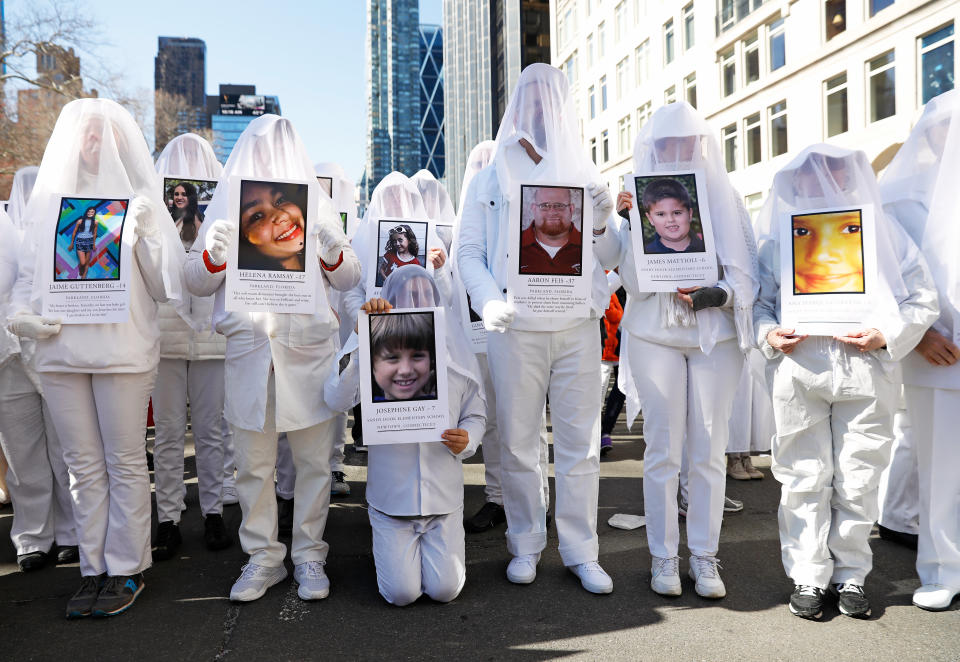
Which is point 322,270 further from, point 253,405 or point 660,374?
point 660,374

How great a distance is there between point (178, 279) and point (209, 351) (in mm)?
848

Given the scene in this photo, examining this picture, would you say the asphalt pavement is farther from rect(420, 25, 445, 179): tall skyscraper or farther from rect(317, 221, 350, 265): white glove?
rect(420, 25, 445, 179): tall skyscraper

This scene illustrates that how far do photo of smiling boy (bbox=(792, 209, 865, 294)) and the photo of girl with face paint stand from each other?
8.03 ft

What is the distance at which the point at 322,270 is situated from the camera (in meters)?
3.79

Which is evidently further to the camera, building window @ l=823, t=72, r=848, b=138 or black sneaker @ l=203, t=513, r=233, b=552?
building window @ l=823, t=72, r=848, b=138

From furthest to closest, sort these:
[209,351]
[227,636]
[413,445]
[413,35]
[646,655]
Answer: [413,35] < [209,351] < [413,445] < [227,636] < [646,655]

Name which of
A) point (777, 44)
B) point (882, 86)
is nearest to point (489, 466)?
point (882, 86)

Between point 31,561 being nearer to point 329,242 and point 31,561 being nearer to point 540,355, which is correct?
point 329,242

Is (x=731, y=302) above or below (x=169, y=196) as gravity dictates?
below

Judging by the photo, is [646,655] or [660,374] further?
[660,374]

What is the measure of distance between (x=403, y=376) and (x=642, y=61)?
33.1m

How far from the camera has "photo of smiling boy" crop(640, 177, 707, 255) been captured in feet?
11.9

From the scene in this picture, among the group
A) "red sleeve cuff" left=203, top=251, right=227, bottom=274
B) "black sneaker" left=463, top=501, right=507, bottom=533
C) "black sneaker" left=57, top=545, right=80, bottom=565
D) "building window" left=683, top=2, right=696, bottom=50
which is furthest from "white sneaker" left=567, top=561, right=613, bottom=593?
"building window" left=683, top=2, right=696, bottom=50

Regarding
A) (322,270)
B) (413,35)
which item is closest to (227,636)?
(322,270)
